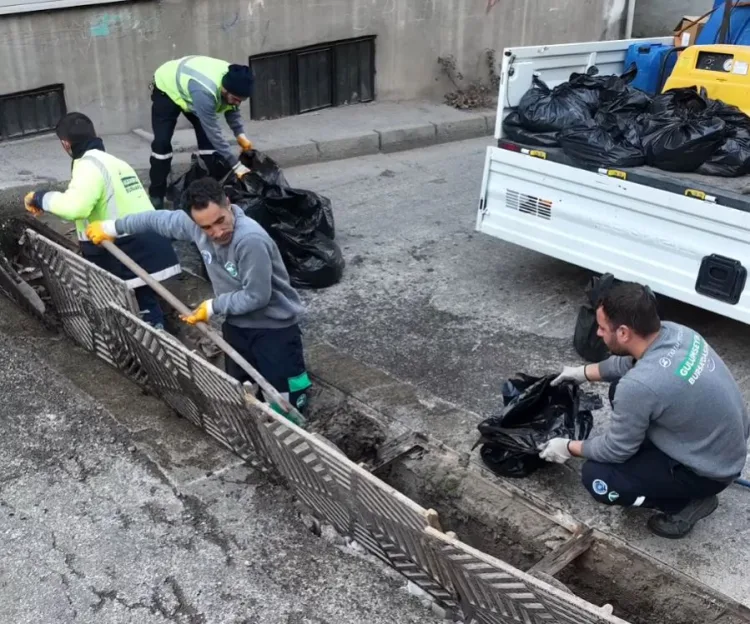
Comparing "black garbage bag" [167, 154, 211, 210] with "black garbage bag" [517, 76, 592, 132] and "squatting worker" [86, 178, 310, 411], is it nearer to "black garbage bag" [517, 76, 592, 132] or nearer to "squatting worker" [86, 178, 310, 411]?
"squatting worker" [86, 178, 310, 411]

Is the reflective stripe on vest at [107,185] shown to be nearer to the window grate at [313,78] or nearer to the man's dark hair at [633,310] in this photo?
the man's dark hair at [633,310]

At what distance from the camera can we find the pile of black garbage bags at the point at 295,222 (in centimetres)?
549

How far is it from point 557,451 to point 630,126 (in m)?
2.38

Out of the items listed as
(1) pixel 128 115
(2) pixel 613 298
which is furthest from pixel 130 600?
(1) pixel 128 115

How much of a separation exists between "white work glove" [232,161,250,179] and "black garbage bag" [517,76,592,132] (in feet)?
6.14

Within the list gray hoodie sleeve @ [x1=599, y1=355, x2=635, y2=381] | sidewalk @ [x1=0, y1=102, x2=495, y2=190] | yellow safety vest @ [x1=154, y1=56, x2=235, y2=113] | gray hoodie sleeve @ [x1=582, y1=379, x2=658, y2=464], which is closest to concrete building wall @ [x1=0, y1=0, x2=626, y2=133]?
sidewalk @ [x1=0, y1=102, x2=495, y2=190]

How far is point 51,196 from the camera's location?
4.33 meters

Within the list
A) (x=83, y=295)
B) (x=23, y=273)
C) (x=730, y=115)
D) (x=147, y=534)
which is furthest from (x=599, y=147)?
(x=23, y=273)

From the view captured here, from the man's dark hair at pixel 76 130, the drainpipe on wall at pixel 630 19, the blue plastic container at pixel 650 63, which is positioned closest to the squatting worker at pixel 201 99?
the man's dark hair at pixel 76 130

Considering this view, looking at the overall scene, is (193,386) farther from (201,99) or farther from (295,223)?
(201,99)

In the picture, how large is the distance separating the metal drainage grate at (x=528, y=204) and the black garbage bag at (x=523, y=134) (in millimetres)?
324

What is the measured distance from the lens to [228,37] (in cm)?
844

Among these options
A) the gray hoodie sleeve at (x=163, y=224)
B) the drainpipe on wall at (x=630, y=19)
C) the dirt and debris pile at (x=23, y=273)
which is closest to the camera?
the gray hoodie sleeve at (x=163, y=224)

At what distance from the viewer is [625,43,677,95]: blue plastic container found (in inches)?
237
